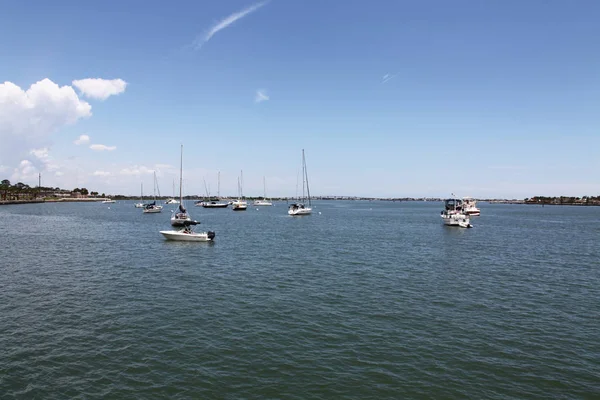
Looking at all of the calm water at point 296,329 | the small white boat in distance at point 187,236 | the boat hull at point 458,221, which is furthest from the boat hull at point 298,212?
the calm water at point 296,329

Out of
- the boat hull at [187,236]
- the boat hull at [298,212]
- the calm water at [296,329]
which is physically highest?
the boat hull at [298,212]

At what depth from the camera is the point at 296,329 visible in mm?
20672

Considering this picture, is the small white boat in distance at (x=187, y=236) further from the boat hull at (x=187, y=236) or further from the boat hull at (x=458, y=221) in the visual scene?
the boat hull at (x=458, y=221)

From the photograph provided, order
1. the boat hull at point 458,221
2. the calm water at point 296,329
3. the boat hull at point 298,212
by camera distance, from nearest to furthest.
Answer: the calm water at point 296,329, the boat hull at point 458,221, the boat hull at point 298,212

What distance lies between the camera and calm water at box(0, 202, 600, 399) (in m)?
14.8

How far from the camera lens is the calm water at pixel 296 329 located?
48.4 feet

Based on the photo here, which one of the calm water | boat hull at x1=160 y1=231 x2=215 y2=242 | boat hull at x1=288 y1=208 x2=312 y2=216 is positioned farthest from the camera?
boat hull at x1=288 y1=208 x2=312 y2=216

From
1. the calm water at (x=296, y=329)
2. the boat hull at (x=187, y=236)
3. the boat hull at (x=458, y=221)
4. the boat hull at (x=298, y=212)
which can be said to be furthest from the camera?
the boat hull at (x=298, y=212)

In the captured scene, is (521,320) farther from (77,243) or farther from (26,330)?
(77,243)

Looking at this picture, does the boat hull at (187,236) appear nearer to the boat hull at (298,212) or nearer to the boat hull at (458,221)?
the boat hull at (458,221)

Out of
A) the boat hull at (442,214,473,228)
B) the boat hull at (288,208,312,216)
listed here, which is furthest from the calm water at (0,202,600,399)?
the boat hull at (288,208,312,216)

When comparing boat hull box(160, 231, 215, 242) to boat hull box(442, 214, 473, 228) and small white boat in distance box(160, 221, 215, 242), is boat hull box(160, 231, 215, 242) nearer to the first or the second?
small white boat in distance box(160, 221, 215, 242)

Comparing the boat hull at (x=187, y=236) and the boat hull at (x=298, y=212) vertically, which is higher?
the boat hull at (x=298, y=212)

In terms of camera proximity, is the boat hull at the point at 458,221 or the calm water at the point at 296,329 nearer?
the calm water at the point at 296,329
